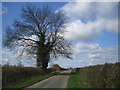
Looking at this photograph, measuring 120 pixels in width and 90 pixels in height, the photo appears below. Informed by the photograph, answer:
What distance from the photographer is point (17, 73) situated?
A: 21.1m

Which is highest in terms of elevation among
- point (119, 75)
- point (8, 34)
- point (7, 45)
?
point (8, 34)

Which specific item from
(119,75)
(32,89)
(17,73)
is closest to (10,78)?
(17,73)

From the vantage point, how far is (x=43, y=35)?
37.9 metres

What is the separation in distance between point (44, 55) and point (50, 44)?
2686 mm

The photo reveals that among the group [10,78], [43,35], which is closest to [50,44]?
[43,35]

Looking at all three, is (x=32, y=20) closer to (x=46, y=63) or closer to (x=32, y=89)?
(x=46, y=63)

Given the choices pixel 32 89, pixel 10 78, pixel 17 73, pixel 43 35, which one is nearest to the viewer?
pixel 32 89

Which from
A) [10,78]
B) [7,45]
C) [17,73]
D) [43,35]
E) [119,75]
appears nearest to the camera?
[119,75]

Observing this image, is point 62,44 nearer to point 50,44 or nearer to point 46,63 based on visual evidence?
point 50,44

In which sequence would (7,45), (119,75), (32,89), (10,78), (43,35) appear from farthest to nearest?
1. (43,35)
2. (7,45)
3. (10,78)
4. (32,89)
5. (119,75)

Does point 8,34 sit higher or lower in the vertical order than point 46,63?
higher

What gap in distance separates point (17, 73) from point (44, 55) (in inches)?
674

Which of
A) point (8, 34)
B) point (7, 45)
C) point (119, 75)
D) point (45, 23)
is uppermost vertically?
point (45, 23)

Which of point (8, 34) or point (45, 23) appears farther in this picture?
point (45, 23)
